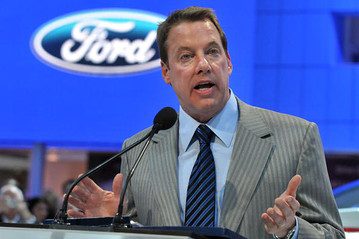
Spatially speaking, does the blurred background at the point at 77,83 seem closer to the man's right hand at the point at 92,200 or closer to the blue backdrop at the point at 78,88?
the blue backdrop at the point at 78,88

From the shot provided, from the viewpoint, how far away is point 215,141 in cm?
315

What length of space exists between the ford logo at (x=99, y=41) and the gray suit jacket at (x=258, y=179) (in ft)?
34.7

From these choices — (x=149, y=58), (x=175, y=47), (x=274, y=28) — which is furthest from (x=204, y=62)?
(x=274, y=28)

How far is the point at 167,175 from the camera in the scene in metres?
3.13

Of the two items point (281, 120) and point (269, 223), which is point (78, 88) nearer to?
point (281, 120)

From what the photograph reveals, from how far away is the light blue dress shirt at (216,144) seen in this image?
10.1ft

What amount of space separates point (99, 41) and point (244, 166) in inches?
429

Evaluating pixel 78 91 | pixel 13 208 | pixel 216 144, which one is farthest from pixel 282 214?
pixel 78 91

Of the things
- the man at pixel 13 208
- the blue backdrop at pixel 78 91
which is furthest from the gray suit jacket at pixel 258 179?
the blue backdrop at pixel 78 91

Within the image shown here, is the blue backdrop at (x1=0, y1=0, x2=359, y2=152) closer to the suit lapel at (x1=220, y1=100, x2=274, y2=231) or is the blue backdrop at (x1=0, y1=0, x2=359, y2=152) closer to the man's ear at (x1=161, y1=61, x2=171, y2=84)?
the man's ear at (x1=161, y1=61, x2=171, y2=84)

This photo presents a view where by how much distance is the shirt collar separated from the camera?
10.3 ft

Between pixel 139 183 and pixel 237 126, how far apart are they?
0.41 meters

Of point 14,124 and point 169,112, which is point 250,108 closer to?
point 169,112

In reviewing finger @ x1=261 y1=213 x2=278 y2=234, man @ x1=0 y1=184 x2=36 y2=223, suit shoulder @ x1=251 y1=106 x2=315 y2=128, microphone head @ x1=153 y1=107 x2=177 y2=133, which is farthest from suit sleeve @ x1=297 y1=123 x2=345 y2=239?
man @ x1=0 y1=184 x2=36 y2=223
